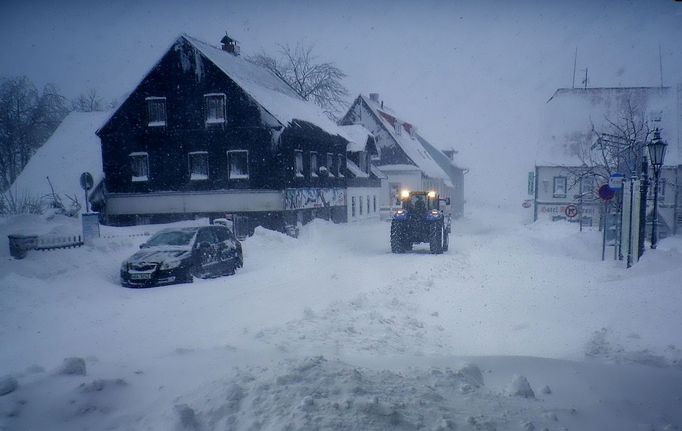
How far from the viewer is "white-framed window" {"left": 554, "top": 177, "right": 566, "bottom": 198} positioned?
33.8 meters

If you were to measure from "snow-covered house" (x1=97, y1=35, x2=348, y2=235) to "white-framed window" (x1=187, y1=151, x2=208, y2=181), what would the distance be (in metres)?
0.05

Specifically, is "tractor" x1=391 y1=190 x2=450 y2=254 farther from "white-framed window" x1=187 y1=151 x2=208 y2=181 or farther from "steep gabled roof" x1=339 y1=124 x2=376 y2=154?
"steep gabled roof" x1=339 y1=124 x2=376 y2=154

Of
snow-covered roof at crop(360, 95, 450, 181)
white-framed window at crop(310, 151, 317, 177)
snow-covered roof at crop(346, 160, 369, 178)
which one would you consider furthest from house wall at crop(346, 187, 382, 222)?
white-framed window at crop(310, 151, 317, 177)

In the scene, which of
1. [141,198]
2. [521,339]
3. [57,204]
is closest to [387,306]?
[521,339]

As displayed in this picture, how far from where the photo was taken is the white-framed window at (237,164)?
22297mm

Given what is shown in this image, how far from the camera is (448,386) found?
4.41m

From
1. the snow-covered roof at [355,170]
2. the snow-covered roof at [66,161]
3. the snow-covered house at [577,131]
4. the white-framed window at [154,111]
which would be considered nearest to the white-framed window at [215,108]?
the white-framed window at [154,111]

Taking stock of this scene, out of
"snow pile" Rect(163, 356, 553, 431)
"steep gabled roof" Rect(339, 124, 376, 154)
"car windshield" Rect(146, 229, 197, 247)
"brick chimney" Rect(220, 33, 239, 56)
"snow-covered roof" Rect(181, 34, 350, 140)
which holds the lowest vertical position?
"snow pile" Rect(163, 356, 553, 431)

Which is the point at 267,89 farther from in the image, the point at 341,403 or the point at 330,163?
the point at 341,403

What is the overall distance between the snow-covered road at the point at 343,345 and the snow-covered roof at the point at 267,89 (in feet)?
39.0

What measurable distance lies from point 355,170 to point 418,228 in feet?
51.4

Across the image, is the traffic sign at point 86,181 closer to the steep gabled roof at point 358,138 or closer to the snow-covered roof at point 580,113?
the steep gabled roof at point 358,138

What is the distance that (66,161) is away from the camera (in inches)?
1161

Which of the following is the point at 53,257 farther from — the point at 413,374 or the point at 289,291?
the point at 413,374
